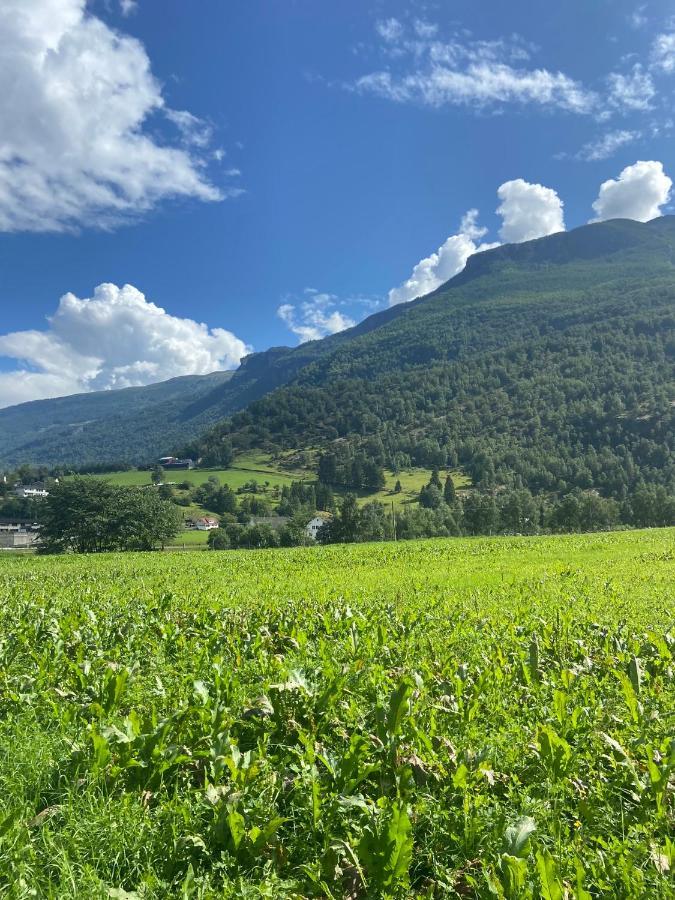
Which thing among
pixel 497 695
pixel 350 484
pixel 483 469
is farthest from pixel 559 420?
pixel 497 695

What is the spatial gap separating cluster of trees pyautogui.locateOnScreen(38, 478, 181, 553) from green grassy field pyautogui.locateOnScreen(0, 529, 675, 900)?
213 ft

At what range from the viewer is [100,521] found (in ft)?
224

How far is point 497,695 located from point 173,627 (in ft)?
17.9

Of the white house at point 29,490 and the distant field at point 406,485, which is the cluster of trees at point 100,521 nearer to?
the distant field at point 406,485

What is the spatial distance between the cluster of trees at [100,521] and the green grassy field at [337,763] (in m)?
64.9

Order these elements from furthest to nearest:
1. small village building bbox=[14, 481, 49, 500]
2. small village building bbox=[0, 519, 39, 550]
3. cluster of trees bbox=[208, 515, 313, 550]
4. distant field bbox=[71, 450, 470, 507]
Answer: small village building bbox=[14, 481, 49, 500] < distant field bbox=[71, 450, 470, 507] < small village building bbox=[0, 519, 39, 550] < cluster of trees bbox=[208, 515, 313, 550]

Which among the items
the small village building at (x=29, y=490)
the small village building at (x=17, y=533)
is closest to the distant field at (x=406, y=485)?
the small village building at (x=17, y=533)

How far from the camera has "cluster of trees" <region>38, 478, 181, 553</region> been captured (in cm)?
6812

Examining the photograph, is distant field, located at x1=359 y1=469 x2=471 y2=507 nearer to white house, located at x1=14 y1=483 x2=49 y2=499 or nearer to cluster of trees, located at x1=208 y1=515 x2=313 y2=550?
cluster of trees, located at x1=208 y1=515 x2=313 y2=550

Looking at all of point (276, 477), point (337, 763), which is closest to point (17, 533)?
point (276, 477)

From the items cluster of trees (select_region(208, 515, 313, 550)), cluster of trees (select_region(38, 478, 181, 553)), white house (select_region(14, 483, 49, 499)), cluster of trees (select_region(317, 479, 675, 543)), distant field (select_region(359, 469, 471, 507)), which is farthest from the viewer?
white house (select_region(14, 483, 49, 499))

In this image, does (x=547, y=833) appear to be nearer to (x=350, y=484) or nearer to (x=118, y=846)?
(x=118, y=846)

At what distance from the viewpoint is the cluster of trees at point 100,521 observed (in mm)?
68125

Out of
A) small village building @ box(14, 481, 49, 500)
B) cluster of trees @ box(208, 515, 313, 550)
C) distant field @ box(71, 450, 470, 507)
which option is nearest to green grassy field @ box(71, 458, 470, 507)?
distant field @ box(71, 450, 470, 507)
